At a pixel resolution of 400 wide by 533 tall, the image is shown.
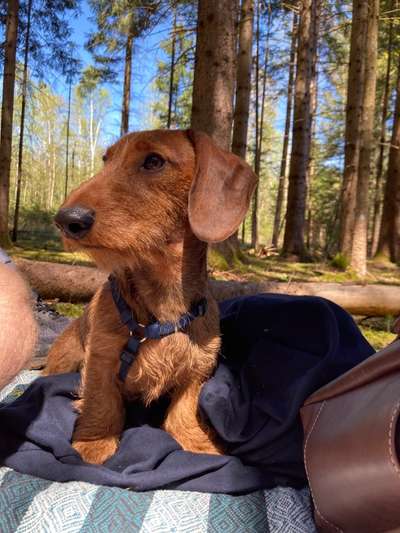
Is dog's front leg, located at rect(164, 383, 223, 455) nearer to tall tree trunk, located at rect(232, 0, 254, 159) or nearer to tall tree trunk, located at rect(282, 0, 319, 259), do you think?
tall tree trunk, located at rect(232, 0, 254, 159)

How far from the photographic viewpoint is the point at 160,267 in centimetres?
190

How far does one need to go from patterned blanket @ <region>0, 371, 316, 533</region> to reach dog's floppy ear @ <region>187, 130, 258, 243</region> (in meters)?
1.02

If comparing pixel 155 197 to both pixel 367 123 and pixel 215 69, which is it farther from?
pixel 367 123

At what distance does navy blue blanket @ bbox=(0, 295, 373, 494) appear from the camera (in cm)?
177

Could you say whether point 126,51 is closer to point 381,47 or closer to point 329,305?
point 381,47

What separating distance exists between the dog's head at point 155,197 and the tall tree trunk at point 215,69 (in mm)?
4221

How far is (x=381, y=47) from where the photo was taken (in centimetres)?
1755

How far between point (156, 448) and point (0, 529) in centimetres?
66

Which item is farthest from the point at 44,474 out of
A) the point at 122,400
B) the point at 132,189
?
the point at 132,189

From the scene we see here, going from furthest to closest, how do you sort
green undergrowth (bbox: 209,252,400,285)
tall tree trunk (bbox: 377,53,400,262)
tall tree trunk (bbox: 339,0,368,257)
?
tall tree trunk (bbox: 377,53,400,262) < tall tree trunk (bbox: 339,0,368,257) < green undergrowth (bbox: 209,252,400,285)

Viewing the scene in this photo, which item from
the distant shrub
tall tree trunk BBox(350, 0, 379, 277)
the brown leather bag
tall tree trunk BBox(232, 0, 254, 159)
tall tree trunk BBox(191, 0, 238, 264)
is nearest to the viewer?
the brown leather bag

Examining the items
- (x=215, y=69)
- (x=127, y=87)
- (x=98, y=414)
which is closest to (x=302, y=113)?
(x=215, y=69)

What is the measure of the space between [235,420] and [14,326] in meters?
1.16

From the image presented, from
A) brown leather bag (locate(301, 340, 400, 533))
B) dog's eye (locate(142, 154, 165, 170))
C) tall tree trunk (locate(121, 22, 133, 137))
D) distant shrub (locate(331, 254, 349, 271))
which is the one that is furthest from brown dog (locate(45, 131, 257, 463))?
tall tree trunk (locate(121, 22, 133, 137))
